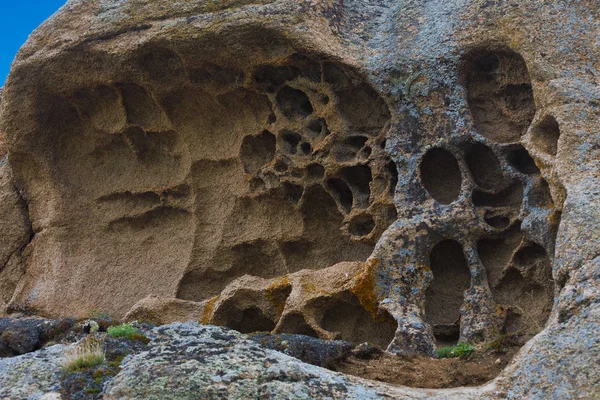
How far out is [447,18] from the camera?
10156mm

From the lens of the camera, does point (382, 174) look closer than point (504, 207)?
No

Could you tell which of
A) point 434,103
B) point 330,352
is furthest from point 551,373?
point 434,103

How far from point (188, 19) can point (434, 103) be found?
2.74m

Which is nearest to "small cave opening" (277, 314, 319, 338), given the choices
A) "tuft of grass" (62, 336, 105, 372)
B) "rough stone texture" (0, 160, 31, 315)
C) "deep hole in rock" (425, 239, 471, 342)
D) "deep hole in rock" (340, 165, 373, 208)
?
"deep hole in rock" (425, 239, 471, 342)

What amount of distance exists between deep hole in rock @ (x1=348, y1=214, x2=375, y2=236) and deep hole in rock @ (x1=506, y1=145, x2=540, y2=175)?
1.56 m

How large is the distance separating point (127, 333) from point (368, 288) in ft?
9.09

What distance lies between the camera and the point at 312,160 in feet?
34.5

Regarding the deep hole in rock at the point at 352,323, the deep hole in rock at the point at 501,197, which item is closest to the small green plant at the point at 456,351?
the deep hole in rock at the point at 352,323

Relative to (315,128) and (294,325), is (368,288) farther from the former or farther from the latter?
(315,128)

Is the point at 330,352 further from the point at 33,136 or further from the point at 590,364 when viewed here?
the point at 33,136

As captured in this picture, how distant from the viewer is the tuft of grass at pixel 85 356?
674cm

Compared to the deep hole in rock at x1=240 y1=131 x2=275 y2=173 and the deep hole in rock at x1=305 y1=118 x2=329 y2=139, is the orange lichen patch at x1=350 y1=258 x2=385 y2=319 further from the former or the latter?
the deep hole in rock at x1=240 y1=131 x2=275 y2=173

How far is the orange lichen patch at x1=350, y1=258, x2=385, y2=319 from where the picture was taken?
9102 millimetres

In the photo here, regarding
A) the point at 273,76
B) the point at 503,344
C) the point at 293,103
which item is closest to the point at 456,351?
the point at 503,344
